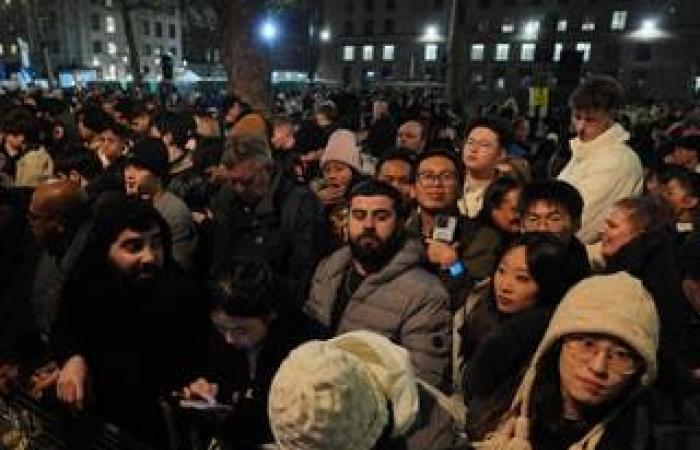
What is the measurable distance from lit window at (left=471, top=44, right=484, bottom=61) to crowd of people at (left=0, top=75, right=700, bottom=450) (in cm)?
7377

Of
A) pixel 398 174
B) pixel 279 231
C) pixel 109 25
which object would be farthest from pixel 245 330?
pixel 109 25

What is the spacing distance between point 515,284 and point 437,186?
1355mm

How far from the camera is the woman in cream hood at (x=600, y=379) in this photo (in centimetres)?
205

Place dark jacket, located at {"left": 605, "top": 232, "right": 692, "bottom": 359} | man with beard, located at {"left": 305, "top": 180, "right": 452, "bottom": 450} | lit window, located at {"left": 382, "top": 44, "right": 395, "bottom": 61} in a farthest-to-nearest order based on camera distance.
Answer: lit window, located at {"left": 382, "top": 44, "right": 395, "bottom": 61}, dark jacket, located at {"left": 605, "top": 232, "right": 692, "bottom": 359}, man with beard, located at {"left": 305, "top": 180, "right": 452, "bottom": 450}

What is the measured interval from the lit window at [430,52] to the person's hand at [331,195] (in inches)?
3018

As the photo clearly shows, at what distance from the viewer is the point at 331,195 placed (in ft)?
17.3

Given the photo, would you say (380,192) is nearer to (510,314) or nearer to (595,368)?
(510,314)

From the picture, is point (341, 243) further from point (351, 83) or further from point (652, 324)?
point (351, 83)

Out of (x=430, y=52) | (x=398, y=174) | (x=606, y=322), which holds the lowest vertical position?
(x=606, y=322)

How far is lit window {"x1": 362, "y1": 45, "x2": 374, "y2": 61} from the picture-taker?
8375 cm

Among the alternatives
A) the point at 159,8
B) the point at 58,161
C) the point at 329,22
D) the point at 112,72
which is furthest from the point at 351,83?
the point at 58,161

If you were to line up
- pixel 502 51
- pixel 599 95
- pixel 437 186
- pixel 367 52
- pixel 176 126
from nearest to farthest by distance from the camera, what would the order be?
pixel 437 186
pixel 599 95
pixel 176 126
pixel 502 51
pixel 367 52

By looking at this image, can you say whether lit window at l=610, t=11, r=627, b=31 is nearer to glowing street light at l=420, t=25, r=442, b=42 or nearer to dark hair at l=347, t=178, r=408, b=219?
glowing street light at l=420, t=25, r=442, b=42

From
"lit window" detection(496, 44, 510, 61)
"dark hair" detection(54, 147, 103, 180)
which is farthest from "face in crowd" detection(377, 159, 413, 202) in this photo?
"lit window" detection(496, 44, 510, 61)
